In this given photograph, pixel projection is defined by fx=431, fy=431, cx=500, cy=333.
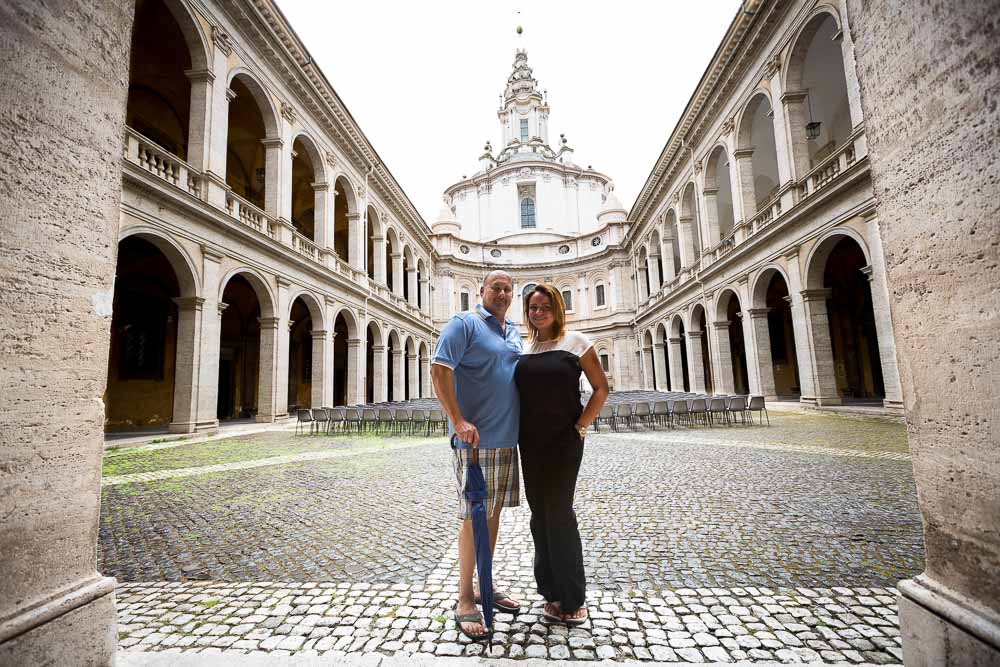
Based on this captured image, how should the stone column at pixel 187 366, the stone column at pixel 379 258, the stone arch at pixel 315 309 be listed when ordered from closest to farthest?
the stone column at pixel 187 366
the stone arch at pixel 315 309
the stone column at pixel 379 258

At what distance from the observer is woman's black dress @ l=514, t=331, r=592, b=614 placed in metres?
2.15

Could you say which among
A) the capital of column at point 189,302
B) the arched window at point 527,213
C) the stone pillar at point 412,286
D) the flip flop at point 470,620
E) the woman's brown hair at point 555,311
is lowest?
the flip flop at point 470,620

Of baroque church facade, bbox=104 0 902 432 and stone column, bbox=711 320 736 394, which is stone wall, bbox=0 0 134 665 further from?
stone column, bbox=711 320 736 394

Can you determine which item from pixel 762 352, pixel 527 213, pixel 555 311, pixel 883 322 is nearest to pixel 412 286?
pixel 527 213

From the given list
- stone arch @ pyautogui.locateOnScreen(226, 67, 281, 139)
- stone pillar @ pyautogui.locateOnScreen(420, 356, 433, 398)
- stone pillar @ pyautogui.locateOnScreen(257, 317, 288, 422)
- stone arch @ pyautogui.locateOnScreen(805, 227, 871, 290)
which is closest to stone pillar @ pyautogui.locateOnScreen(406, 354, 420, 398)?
stone pillar @ pyautogui.locateOnScreen(420, 356, 433, 398)

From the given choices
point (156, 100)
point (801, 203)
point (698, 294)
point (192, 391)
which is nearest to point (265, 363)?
point (192, 391)

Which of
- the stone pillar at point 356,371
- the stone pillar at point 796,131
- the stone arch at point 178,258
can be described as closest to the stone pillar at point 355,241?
the stone pillar at point 356,371

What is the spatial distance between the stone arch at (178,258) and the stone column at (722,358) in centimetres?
1784

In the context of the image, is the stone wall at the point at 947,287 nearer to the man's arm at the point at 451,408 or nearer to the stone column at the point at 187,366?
the man's arm at the point at 451,408

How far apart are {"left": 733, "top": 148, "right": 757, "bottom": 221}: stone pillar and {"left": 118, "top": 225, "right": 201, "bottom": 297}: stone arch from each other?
16900mm

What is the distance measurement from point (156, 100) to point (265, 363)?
8812 mm

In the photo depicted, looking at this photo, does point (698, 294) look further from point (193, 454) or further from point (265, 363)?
point (193, 454)

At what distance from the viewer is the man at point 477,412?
2074 millimetres

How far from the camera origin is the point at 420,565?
289cm
